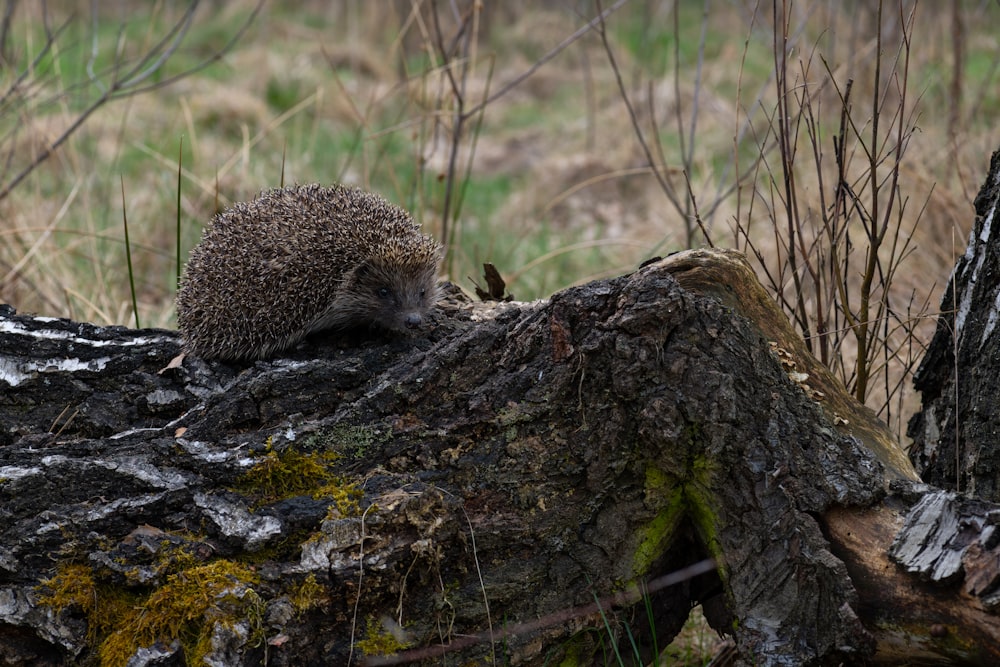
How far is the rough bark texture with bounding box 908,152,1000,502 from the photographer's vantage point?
2873mm

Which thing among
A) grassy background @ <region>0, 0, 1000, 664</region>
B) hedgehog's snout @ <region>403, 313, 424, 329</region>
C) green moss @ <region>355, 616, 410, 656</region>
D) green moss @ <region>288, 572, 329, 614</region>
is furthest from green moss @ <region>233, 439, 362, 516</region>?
Result: grassy background @ <region>0, 0, 1000, 664</region>

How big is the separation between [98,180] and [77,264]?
1.96 meters

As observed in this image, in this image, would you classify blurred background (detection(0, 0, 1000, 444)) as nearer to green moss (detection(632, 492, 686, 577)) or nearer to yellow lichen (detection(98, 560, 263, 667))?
green moss (detection(632, 492, 686, 577))

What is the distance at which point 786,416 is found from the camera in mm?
2588

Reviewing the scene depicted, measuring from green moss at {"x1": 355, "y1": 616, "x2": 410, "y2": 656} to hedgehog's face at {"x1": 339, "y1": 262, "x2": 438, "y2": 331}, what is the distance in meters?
1.26

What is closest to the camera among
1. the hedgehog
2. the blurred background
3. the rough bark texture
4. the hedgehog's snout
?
the rough bark texture

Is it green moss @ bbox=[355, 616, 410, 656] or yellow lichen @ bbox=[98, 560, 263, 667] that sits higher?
yellow lichen @ bbox=[98, 560, 263, 667]

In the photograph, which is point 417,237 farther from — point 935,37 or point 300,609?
point 935,37

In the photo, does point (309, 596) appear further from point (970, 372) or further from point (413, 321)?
point (970, 372)

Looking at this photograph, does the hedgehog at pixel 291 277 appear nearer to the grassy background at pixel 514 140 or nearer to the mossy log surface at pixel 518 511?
the grassy background at pixel 514 140

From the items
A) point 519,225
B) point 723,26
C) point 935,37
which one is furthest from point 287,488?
point 723,26

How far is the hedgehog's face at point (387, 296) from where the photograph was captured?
3.54m

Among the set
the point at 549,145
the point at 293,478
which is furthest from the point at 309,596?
the point at 549,145

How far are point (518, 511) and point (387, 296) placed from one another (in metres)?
1.32
